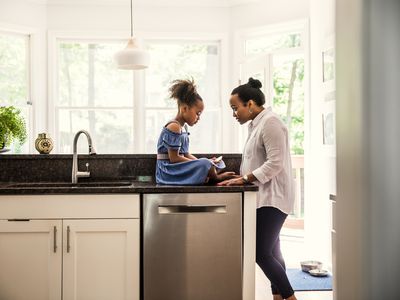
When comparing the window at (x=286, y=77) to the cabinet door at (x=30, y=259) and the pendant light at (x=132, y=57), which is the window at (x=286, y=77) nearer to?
the pendant light at (x=132, y=57)

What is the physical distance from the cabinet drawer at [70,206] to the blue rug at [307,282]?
70.7 inches

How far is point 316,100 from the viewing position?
16.8ft

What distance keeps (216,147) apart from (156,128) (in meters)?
0.84

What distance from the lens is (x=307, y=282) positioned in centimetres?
382

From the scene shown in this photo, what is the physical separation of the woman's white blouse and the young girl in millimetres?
237

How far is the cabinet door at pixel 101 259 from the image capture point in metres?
2.42

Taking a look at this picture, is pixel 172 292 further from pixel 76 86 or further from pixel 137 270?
pixel 76 86


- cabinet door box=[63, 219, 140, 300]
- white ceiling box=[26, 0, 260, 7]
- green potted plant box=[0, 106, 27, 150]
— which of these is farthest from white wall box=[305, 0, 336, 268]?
green potted plant box=[0, 106, 27, 150]

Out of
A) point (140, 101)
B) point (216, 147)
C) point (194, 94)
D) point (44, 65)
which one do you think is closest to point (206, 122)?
point (216, 147)

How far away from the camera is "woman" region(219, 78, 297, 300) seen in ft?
8.35

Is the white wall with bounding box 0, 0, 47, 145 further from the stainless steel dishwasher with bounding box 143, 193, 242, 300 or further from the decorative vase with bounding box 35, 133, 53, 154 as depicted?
the stainless steel dishwasher with bounding box 143, 193, 242, 300

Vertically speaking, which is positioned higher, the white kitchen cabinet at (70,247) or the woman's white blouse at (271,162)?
the woman's white blouse at (271,162)

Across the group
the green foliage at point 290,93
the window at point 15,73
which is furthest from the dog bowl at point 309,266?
the window at point 15,73

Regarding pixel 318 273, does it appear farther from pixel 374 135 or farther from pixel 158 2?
pixel 374 135
